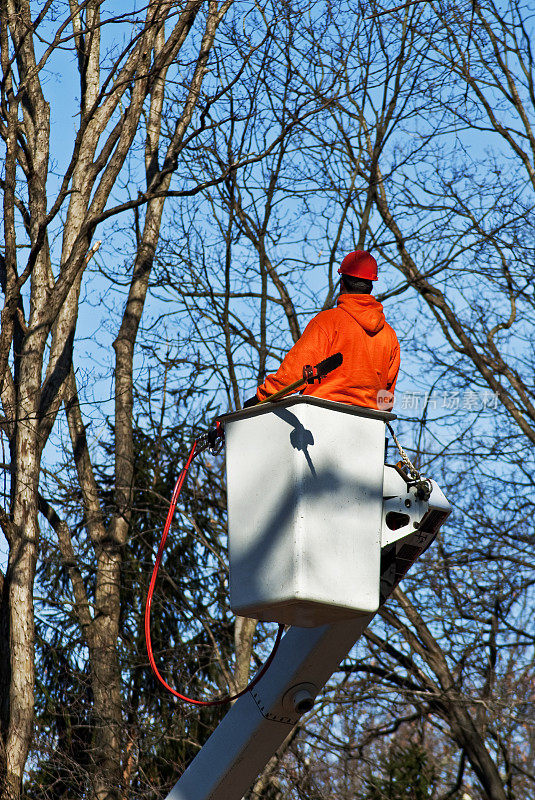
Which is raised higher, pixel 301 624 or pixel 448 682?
pixel 448 682

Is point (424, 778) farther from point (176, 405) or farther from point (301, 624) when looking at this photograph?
point (301, 624)

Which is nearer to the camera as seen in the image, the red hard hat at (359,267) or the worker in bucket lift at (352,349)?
the worker in bucket lift at (352,349)

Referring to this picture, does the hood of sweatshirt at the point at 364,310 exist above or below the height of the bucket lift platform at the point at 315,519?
above

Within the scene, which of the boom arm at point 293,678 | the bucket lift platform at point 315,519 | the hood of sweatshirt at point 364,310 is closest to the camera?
the bucket lift platform at point 315,519

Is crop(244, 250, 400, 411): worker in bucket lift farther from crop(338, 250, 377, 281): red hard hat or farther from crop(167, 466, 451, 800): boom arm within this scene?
crop(167, 466, 451, 800): boom arm

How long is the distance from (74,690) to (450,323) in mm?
6320

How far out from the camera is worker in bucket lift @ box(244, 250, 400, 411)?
14.4ft

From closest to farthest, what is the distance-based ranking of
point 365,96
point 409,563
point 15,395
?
point 409,563 → point 15,395 → point 365,96

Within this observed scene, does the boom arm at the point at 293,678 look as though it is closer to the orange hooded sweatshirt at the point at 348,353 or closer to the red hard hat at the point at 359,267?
the orange hooded sweatshirt at the point at 348,353

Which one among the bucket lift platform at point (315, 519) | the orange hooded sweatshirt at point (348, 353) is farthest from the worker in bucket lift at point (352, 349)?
the bucket lift platform at point (315, 519)

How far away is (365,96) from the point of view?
10289 millimetres

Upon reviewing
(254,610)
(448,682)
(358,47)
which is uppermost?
(358,47)

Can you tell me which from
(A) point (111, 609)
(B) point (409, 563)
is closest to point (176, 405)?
(A) point (111, 609)

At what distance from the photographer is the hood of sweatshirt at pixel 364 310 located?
14.9 feet
